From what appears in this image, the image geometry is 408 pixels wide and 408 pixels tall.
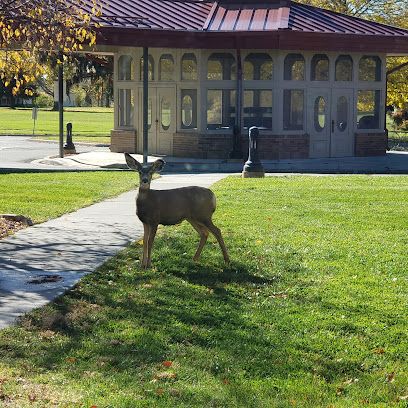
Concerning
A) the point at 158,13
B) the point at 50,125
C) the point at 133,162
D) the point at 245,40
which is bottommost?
the point at 133,162

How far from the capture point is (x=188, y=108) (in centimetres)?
2677

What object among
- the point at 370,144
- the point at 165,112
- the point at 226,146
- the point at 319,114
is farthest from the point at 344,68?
the point at 165,112

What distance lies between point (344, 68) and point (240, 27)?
427 centimetres

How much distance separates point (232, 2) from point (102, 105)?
4327 inches

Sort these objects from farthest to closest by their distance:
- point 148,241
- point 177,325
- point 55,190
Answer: point 55,190, point 148,241, point 177,325

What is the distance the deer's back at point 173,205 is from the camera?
28.9 feet

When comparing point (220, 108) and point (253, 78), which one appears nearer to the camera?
point (253, 78)

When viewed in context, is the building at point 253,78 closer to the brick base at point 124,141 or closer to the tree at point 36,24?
the brick base at point 124,141

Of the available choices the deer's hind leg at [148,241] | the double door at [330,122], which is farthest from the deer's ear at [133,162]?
the double door at [330,122]

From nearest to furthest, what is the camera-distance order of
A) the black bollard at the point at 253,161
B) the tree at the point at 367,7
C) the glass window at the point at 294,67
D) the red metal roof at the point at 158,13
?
the black bollard at the point at 253,161 → the red metal roof at the point at 158,13 → the glass window at the point at 294,67 → the tree at the point at 367,7

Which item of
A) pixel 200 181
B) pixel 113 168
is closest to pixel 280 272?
pixel 200 181

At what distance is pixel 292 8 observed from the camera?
2862cm

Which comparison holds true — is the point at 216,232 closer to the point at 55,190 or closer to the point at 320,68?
the point at 55,190

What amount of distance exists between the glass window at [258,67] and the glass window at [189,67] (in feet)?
5.61
